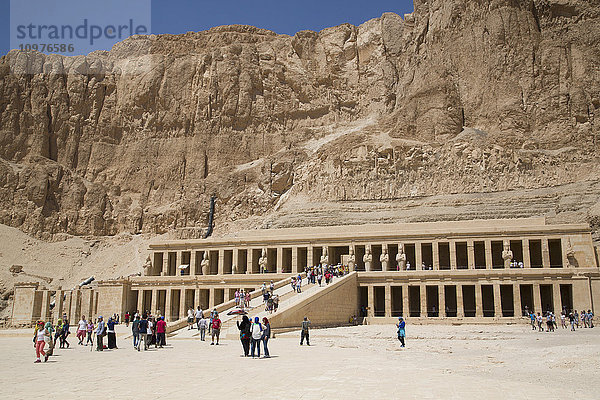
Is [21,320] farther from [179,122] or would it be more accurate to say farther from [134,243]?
[179,122]

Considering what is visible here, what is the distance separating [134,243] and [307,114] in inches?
1276

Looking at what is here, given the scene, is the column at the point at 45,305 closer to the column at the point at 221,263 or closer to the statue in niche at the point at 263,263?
the column at the point at 221,263

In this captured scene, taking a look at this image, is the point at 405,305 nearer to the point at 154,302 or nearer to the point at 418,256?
the point at 418,256

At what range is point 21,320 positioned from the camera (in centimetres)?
5078

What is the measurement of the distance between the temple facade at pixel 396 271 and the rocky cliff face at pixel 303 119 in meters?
9.25

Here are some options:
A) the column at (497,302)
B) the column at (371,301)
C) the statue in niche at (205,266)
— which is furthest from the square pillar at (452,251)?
the statue in niche at (205,266)

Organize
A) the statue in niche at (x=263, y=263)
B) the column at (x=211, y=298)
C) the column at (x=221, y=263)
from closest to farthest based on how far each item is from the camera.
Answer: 1. the column at (x=211, y=298)
2. the statue in niche at (x=263, y=263)
3. the column at (x=221, y=263)

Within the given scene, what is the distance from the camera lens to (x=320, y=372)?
14.7m

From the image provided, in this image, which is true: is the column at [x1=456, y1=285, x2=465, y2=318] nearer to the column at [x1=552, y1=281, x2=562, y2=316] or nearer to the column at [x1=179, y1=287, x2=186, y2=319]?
the column at [x1=552, y1=281, x2=562, y2=316]

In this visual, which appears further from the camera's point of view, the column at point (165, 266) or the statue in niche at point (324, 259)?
the column at point (165, 266)

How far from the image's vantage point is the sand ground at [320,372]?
11641mm

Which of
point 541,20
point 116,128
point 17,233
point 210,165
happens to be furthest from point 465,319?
point 116,128

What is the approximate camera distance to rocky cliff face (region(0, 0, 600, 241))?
65938 mm

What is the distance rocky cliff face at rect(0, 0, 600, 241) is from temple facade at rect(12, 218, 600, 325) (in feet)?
30.4
